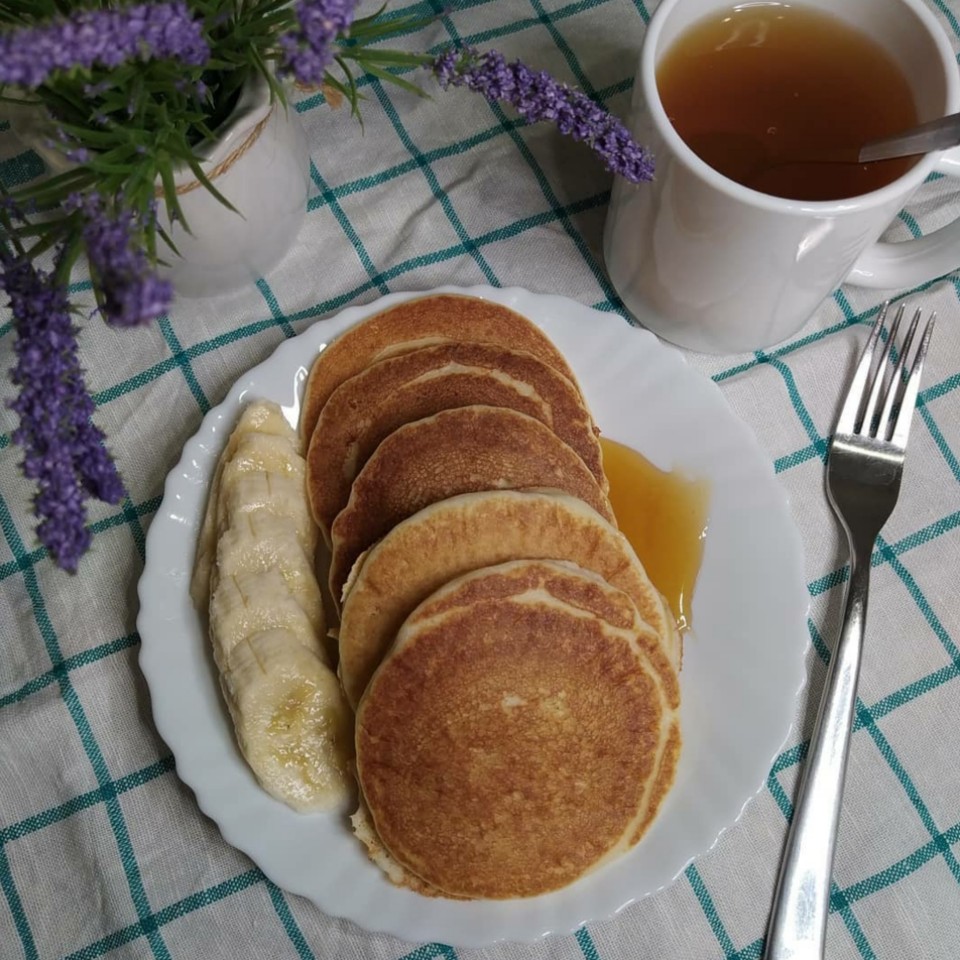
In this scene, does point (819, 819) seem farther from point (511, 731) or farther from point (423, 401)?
point (423, 401)

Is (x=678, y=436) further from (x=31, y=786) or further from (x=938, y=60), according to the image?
(x=31, y=786)

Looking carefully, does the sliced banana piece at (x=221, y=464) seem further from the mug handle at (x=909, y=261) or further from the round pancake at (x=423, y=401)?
the mug handle at (x=909, y=261)

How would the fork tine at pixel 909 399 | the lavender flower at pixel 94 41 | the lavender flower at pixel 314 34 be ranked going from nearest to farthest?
the lavender flower at pixel 94 41 < the lavender flower at pixel 314 34 < the fork tine at pixel 909 399

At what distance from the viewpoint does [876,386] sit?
1534 mm

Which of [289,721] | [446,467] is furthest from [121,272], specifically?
[289,721]

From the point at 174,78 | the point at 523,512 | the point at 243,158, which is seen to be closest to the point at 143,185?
the point at 174,78

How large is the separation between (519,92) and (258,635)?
0.74m

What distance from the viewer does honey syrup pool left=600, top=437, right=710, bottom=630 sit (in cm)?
139

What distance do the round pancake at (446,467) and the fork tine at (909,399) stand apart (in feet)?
1.81

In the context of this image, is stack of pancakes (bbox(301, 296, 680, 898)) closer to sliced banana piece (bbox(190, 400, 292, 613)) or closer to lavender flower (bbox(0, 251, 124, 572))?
sliced banana piece (bbox(190, 400, 292, 613))

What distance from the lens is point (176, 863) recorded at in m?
1.35

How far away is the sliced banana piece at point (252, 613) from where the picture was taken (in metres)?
1.28

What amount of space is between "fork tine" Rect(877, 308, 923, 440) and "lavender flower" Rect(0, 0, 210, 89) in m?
1.12

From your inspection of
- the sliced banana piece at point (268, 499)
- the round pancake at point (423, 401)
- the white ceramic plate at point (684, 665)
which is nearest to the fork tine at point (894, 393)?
the white ceramic plate at point (684, 665)
